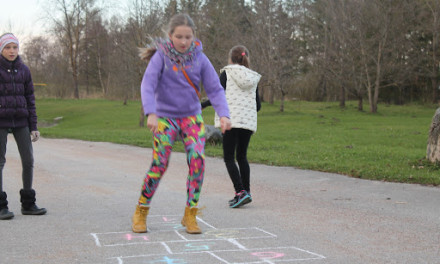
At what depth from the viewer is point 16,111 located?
222 inches

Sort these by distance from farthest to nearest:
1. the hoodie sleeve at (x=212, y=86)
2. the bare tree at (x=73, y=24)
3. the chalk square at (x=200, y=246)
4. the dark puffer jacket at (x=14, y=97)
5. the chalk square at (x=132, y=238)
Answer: the bare tree at (x=73, y=24) → the dark puffer jacket at (x=14, y=97) → the hoodie sleeve at (x=212, y=86) → the chalk square at (x=132, y=238) → the chalk square at (x=200, y=246)

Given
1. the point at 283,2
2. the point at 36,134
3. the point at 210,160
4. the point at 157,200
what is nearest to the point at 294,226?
the point at 157,200

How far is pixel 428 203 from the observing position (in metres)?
6.45

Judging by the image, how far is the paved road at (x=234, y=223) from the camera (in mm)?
4070

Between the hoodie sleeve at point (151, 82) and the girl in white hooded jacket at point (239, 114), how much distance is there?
5.16ft

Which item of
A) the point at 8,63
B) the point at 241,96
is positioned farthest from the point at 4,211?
the point at 241,96

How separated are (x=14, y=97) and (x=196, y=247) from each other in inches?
109

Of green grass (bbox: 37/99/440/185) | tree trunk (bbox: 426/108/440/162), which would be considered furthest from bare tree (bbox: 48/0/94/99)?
tree trunk (bbox: 426/108/440/162)

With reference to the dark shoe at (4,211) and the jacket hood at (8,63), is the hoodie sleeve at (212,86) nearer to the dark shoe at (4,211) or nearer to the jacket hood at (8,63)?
the jacket hood at (8,63)

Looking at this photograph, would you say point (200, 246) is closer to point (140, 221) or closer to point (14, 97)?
point (140, 221)

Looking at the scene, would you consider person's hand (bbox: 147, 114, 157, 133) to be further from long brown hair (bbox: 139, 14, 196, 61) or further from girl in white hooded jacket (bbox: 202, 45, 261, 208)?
girl in white hooded jacket (bbox: 202, 45, 261, 208)

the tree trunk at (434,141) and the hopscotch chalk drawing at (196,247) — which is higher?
the tree trunk at (434,141)

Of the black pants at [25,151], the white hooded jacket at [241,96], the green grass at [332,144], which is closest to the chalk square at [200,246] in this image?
the white hooded jacket at [241,96]

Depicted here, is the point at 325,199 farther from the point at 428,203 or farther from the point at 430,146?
the point at 430,146
